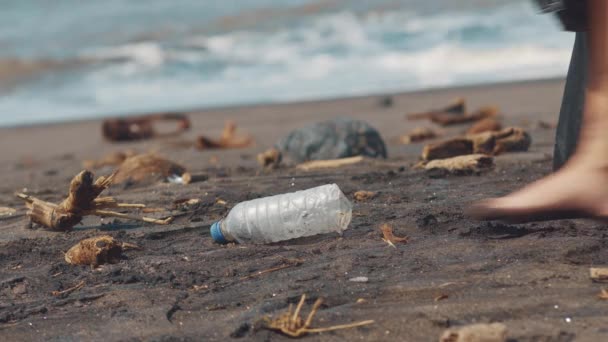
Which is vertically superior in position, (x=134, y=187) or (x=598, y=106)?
(x=598, y=106)

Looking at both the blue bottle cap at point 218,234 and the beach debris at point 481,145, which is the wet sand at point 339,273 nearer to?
the blue bottle cap at point 218,234

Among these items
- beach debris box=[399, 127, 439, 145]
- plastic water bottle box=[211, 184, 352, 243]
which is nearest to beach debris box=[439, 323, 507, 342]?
plastic water bottle box=[211, 184, 352, 243]

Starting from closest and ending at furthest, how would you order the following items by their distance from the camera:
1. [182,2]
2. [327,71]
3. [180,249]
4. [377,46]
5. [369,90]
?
[180,249] < [369,90] < [327,71] < [377,46] < [182,2]

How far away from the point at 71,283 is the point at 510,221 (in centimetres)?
139

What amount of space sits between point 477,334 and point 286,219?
1313 millimetres

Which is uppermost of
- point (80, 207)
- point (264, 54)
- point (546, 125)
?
point (264, 54)

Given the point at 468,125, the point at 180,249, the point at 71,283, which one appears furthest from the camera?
the point at 468,125

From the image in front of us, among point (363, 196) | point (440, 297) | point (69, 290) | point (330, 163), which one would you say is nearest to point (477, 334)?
point (440, 297)

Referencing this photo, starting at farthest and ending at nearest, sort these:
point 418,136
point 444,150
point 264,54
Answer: point 264,54 → point 418,136 → point 444,150

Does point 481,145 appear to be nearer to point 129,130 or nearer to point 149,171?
point 149,171

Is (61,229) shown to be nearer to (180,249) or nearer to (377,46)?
(180,249)

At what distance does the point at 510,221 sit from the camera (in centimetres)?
295

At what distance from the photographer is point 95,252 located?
2.99 metres

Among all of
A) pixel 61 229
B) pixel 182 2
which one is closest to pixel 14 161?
pixel 61 229
